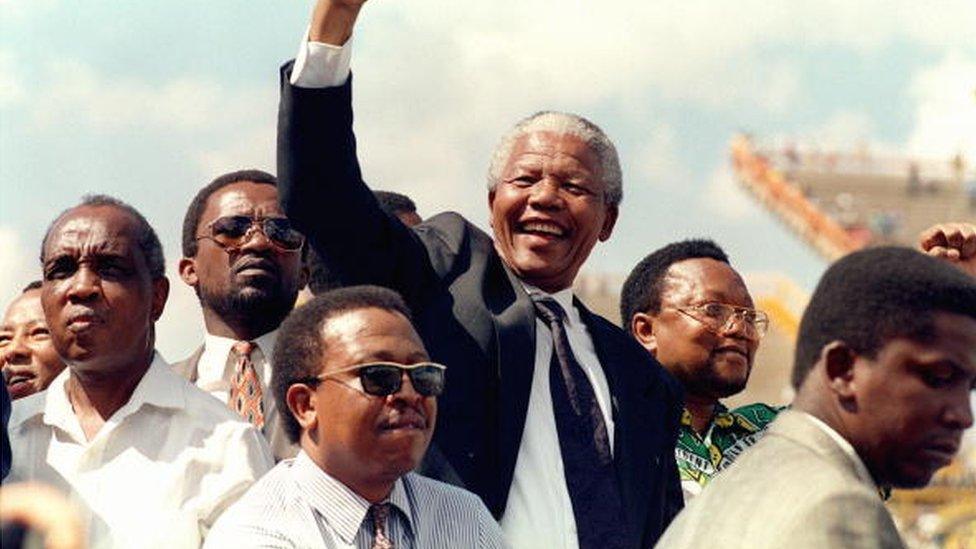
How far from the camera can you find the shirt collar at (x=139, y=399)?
20.7 feet

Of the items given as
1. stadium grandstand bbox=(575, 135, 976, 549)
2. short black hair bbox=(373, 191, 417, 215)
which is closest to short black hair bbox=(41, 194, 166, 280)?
short black hair bbox=(373, 191, 417, 215)

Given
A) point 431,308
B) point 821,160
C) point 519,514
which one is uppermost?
point 431,308

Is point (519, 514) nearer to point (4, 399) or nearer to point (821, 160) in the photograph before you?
point (4, 399)

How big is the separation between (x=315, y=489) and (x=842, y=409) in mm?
1570

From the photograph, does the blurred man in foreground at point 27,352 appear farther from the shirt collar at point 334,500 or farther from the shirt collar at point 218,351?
the shirt collar at point 334,500

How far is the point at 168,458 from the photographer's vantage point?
621 centimetres

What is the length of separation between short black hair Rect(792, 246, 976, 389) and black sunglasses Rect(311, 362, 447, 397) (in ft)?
4.44

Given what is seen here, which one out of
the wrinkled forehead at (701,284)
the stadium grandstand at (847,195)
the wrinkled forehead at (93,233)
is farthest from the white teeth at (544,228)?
the stadium grandstand at (847,195)

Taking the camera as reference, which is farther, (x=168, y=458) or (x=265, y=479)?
(x=168, y=458)

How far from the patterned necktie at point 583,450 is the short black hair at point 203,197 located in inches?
47.8

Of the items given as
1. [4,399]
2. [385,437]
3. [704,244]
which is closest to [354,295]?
[385,437]

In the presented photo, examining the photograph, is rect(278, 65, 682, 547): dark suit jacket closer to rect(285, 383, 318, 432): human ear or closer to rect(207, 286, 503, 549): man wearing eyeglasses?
rect(207, 286, 503, 549): man wearing eyeglasses

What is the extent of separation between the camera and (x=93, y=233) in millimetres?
6453

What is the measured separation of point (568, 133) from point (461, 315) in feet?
2.11
